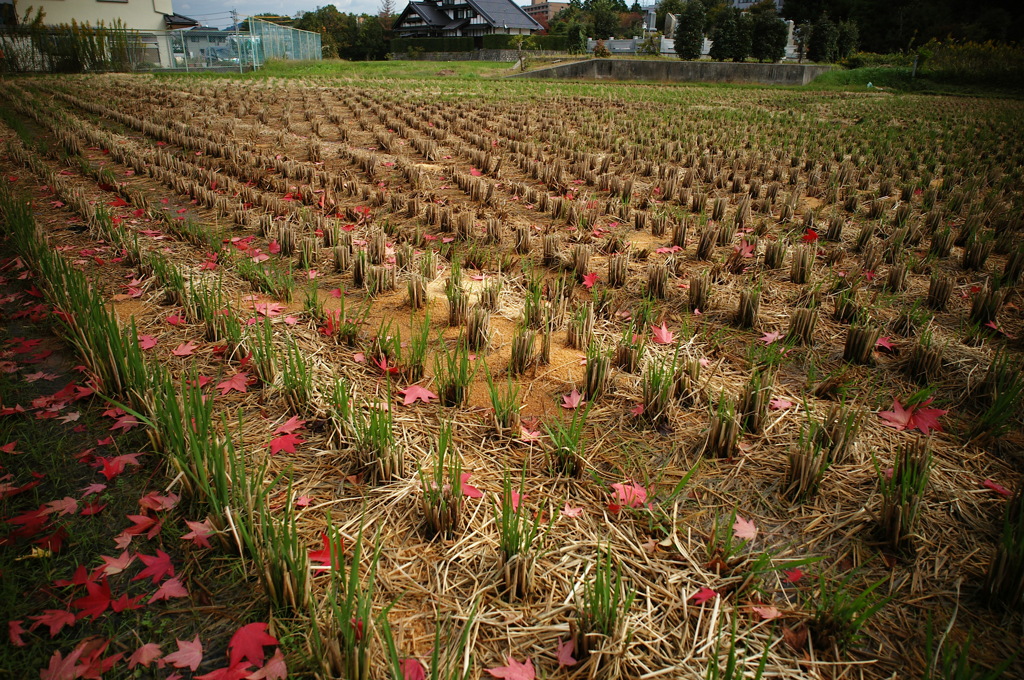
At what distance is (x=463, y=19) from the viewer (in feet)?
186

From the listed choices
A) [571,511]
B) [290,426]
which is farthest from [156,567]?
[571,511]

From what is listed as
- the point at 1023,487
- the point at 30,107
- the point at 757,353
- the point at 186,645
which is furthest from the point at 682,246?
the point at 30,107

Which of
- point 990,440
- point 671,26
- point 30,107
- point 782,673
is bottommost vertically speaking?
point 782,673

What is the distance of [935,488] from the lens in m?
1.73

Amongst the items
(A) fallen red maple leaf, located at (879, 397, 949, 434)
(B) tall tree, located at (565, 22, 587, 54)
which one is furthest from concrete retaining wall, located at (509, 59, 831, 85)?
(A) fallen red maple leaf, located at (879, 397, 949, 434)

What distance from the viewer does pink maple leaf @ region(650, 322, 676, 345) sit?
8.55ft

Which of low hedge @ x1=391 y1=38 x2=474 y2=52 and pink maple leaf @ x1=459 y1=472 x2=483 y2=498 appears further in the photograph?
low hedge @ x1=391 y1=38 x2=474 y2=52

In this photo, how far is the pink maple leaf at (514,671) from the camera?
1.20 meters

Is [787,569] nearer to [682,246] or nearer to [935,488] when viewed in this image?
[935,488]

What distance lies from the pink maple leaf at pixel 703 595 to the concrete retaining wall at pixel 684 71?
2574cm

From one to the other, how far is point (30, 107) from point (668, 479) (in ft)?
41.9

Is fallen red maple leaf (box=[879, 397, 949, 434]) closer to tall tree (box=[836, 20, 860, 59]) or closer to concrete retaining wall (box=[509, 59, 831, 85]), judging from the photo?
concrete retaining wall (box=[509, 59, 831, 85])

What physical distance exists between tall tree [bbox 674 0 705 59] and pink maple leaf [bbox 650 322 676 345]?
28.3 meters

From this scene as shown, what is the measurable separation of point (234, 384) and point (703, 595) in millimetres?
1849
